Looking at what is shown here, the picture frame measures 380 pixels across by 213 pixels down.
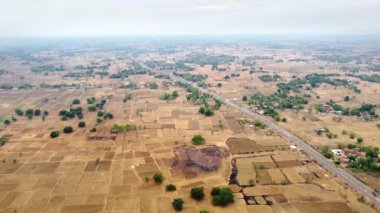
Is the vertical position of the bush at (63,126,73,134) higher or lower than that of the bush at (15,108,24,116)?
higher

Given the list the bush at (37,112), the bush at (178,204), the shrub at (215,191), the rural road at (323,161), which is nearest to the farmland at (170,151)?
the shrub at (215,191)

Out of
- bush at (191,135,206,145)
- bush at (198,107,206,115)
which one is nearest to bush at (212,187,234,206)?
bush at (191,135,206,145)

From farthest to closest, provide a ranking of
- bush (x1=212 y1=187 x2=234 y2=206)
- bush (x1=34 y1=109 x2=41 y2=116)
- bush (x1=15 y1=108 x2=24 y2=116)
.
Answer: bush (x1=34 y1=109 x2=41 y2=116) < bush (x1=15 y1=108 x2=24 y2=116) < bush (x1=212 y1=187 x2=234 y2=206)

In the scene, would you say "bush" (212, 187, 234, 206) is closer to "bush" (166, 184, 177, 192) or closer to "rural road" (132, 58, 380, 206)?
"bush" (166, 184, 177, 192)

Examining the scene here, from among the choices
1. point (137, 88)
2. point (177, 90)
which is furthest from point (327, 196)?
point (137, 88)

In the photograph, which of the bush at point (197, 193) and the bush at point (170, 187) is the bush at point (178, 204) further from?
the bush at point (170, 187)

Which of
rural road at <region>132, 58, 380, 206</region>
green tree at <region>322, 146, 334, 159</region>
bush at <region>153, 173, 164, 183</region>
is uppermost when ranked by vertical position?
bush at <region>153, 173, 164, 183</region>

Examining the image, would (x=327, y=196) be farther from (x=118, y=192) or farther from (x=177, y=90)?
(x=177, y=90)

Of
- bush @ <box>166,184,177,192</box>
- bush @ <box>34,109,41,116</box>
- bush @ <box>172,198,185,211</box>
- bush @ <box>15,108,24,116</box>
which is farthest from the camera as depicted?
bush @ <box>34,109,41,116</box>
